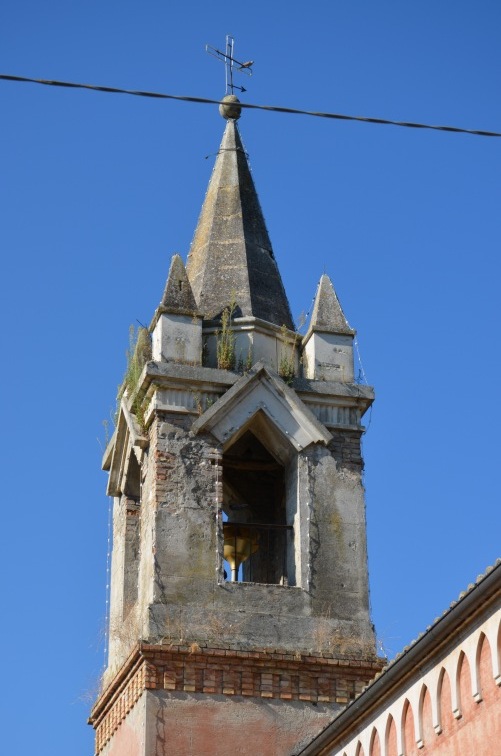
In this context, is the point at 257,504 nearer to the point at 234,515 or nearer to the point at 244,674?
the point at 234,515

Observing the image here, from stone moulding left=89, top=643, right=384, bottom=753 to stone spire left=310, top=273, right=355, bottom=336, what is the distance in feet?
13.7

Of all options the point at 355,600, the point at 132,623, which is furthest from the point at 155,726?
the point at 355,600

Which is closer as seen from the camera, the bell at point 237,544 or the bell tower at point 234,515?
the bell tower at point 234,515

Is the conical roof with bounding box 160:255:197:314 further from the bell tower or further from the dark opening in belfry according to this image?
the dark opening in belfry

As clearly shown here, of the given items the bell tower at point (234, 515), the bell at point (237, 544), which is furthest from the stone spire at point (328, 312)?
the bell at point (237, 544)

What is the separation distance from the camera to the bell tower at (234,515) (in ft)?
57.5

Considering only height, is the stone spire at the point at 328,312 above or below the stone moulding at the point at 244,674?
above

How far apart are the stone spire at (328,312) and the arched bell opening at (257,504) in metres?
1.51

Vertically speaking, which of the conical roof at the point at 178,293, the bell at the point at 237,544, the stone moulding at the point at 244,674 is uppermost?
the conical roof at the point at 178,293

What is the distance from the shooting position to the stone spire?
1983 cm

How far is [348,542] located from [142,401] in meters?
2.97

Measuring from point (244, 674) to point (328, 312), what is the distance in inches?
190

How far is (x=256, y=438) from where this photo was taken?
65.3 ft

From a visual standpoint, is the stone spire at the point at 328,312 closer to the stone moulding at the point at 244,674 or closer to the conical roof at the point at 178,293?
the conical roof at the point at 178,293
